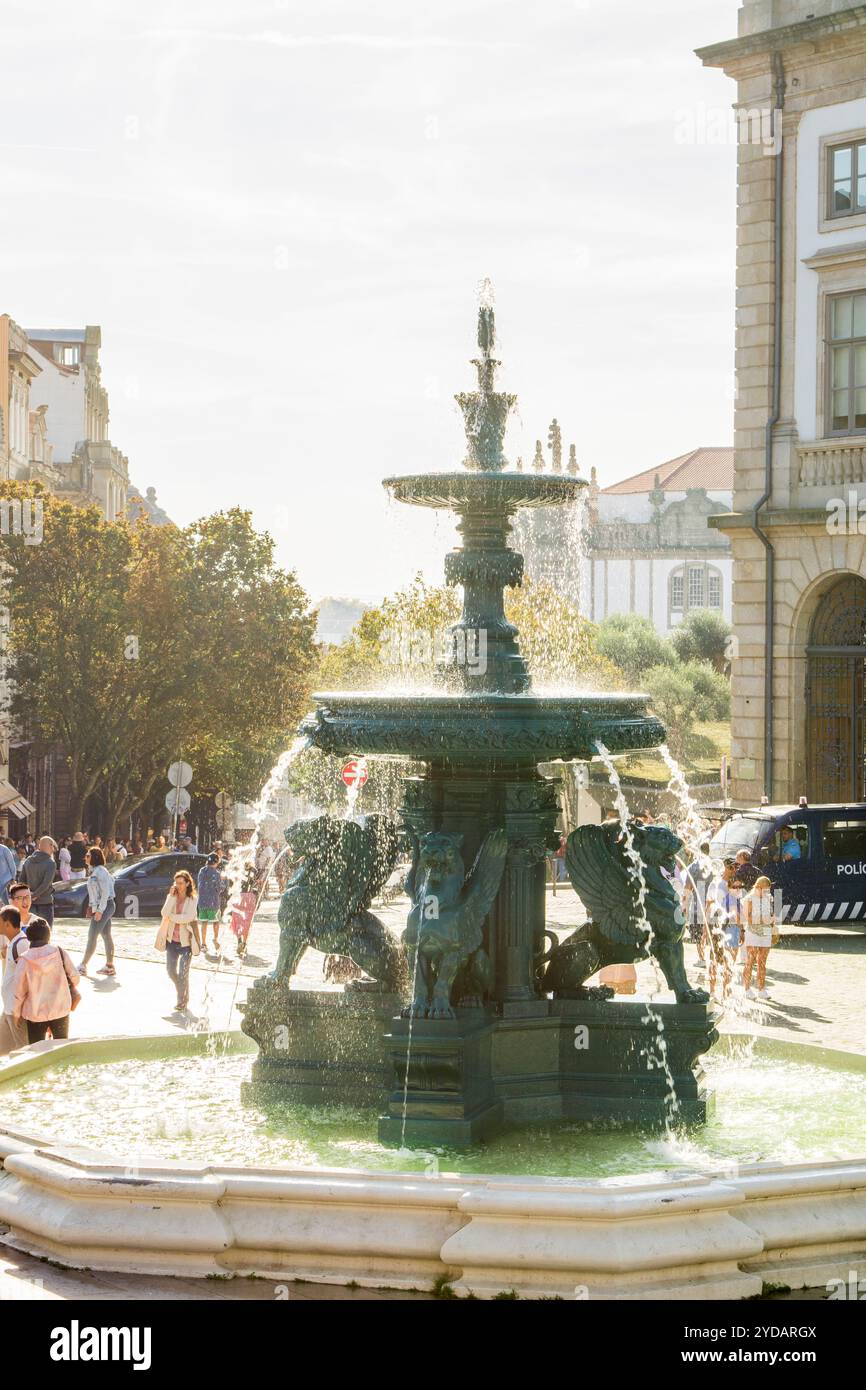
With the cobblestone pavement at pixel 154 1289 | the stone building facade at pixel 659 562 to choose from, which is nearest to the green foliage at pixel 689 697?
the stone building facade at pixel 659 562

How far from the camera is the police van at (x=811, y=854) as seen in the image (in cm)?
2553

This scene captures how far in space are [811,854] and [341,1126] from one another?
1653cm

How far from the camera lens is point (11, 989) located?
38.2ft

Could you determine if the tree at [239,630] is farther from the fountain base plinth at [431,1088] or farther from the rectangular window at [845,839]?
the fountain base plinth at [431,1088]

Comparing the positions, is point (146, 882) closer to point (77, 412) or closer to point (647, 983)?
point (647, 983)

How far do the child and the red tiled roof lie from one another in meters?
99.5

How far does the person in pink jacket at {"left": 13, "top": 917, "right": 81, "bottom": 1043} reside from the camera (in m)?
11.4

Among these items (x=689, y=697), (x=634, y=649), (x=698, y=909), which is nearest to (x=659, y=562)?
(x=634, y=649)

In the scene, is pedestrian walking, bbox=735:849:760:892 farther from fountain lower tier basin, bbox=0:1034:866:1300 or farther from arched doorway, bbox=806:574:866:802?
fountain lower tier basin, bbox=0:1034:866:1300

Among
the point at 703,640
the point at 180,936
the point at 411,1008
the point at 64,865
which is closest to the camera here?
the point at 411,1008

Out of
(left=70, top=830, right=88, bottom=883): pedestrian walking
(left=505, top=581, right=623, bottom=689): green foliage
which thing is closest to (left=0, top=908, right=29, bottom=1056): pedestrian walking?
(left=70, top=830, right=88, bottom=883): pedestrian walking

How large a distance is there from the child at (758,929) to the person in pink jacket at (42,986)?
8.67 metres

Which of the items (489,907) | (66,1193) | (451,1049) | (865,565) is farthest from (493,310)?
(865,565)

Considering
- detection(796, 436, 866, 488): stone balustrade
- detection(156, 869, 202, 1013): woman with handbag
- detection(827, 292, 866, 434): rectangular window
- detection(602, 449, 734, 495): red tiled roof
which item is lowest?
detection(156, 869, 202, 1013): woman with handbag
